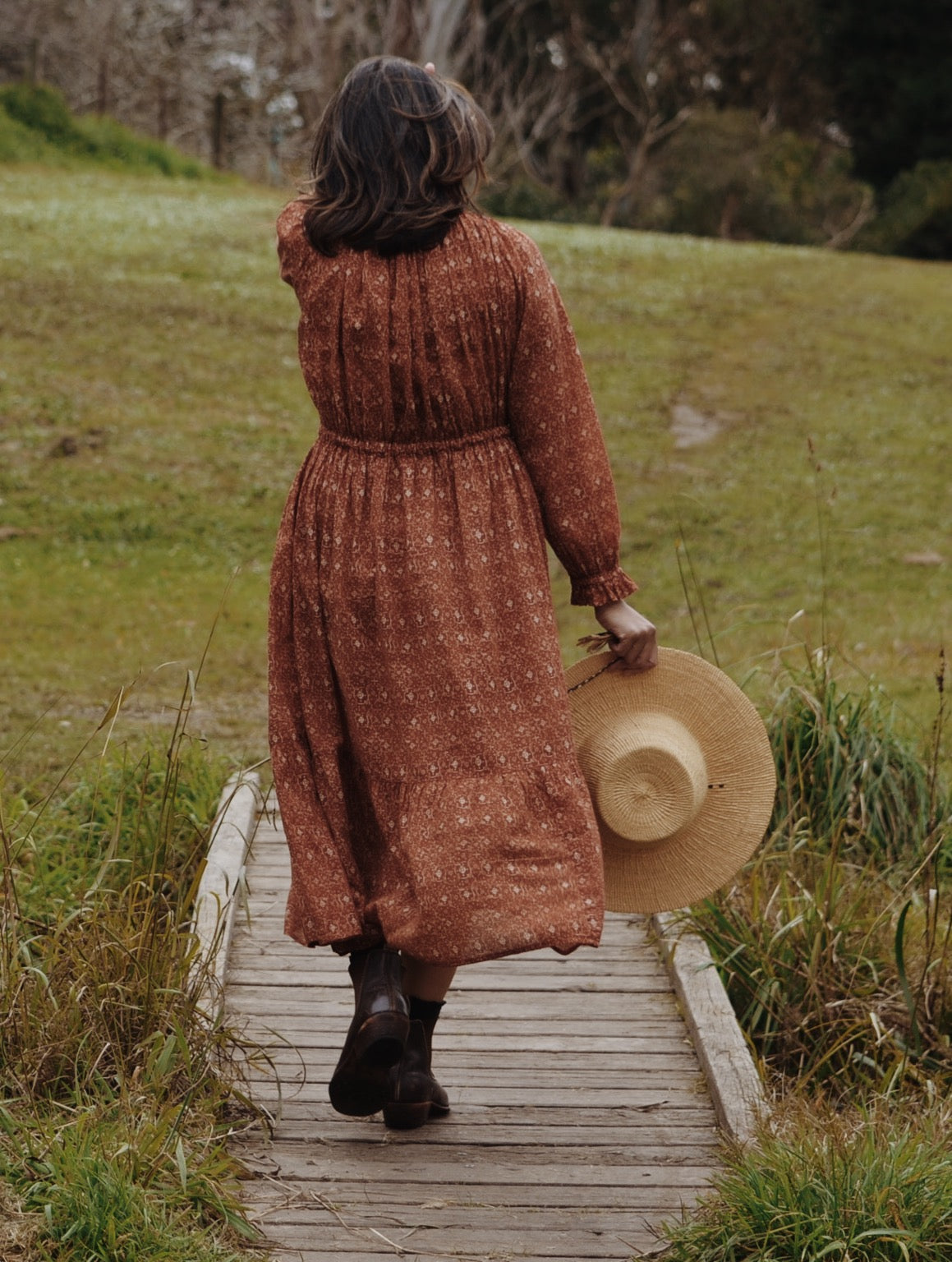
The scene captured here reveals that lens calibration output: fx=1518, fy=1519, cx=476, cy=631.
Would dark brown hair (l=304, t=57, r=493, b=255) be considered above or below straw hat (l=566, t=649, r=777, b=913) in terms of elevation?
above

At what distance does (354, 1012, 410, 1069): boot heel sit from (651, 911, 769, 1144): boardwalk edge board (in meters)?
0.81

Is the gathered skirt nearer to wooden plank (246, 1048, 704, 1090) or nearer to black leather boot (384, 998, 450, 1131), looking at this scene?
black leather boot (384, 998, 450, 1131)

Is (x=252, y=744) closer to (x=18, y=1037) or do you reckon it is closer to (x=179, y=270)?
(x=18, y=1037)

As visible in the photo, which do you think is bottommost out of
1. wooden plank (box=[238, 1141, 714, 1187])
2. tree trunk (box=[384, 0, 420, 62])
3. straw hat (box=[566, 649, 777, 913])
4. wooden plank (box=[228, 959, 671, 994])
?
tree trunk (box=[384, 0, 420, 62])

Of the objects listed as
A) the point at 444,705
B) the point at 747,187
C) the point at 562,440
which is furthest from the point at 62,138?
the point at 444,705

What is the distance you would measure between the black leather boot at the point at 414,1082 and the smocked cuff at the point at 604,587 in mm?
957

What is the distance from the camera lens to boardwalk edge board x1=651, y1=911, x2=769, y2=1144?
3.44m

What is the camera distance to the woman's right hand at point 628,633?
10.6 feet

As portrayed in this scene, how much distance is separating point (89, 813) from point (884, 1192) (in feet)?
10.4

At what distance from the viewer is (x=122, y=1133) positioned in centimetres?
295

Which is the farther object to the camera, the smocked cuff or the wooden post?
the wooden post

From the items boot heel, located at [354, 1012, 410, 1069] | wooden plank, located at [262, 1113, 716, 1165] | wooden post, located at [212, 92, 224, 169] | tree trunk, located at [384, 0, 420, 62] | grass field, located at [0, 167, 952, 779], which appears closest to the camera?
boot heel, located at [354, 1012, 410, 1069]

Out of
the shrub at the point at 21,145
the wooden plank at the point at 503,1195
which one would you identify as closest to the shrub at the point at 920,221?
the shrub at the point at 21,145

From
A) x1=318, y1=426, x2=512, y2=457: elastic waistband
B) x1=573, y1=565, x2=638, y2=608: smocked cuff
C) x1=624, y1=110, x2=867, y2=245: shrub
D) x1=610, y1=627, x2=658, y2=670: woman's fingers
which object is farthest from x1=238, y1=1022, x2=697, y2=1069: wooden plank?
x1=624, y1=110, x2=867, y2=245: shrub
